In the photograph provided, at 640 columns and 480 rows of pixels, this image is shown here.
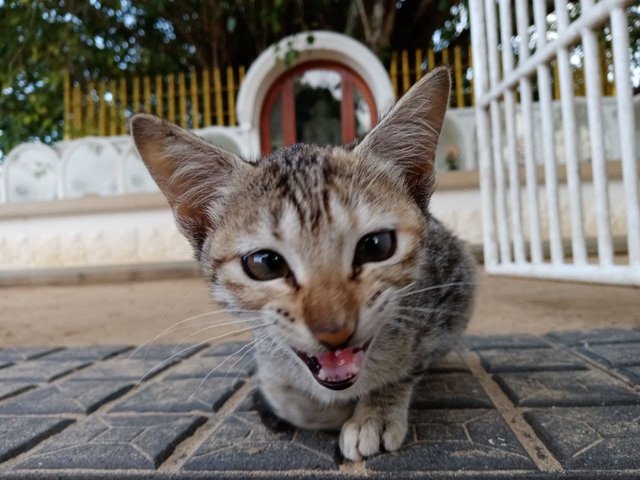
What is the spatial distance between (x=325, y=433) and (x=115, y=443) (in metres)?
0.48

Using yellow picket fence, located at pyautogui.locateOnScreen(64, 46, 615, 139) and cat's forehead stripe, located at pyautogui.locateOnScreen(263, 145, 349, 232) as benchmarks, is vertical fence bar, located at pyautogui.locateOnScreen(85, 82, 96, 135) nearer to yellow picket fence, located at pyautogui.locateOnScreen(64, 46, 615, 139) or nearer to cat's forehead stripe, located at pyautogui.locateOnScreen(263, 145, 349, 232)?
yellow picket fence, located at pyautogui.locateOnScreen(64, 46, 615, 139)

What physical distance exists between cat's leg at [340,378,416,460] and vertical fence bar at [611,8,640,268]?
4.34 feet

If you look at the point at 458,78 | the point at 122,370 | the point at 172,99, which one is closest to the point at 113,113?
the point at 172,99

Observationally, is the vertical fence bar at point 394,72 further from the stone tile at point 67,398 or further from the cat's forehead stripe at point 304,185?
the stone tile at point 67,398

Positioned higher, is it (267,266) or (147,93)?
(147,93)

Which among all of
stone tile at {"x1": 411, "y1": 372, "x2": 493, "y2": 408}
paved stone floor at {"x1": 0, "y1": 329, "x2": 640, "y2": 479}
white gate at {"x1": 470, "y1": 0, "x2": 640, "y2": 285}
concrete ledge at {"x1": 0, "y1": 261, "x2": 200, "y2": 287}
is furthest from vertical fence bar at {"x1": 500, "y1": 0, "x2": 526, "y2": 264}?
concrete ledge at {"x1": 0, "y1": 261, "x2": 200, "y2": 287}

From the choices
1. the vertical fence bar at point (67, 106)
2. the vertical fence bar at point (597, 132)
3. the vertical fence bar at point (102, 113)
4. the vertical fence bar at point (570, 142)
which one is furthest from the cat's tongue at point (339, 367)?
the vertical fence bar at point (67, 106)

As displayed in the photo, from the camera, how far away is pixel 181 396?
1.56 meters

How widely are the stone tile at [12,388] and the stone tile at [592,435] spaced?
4.97ft

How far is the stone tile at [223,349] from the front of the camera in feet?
6.84

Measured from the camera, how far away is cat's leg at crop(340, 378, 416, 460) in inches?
44.1

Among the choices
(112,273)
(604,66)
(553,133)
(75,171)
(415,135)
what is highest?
(604,66)

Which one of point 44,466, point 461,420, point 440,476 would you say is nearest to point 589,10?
point 461,420

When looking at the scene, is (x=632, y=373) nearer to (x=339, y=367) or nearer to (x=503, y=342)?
(x=503, y=342)
